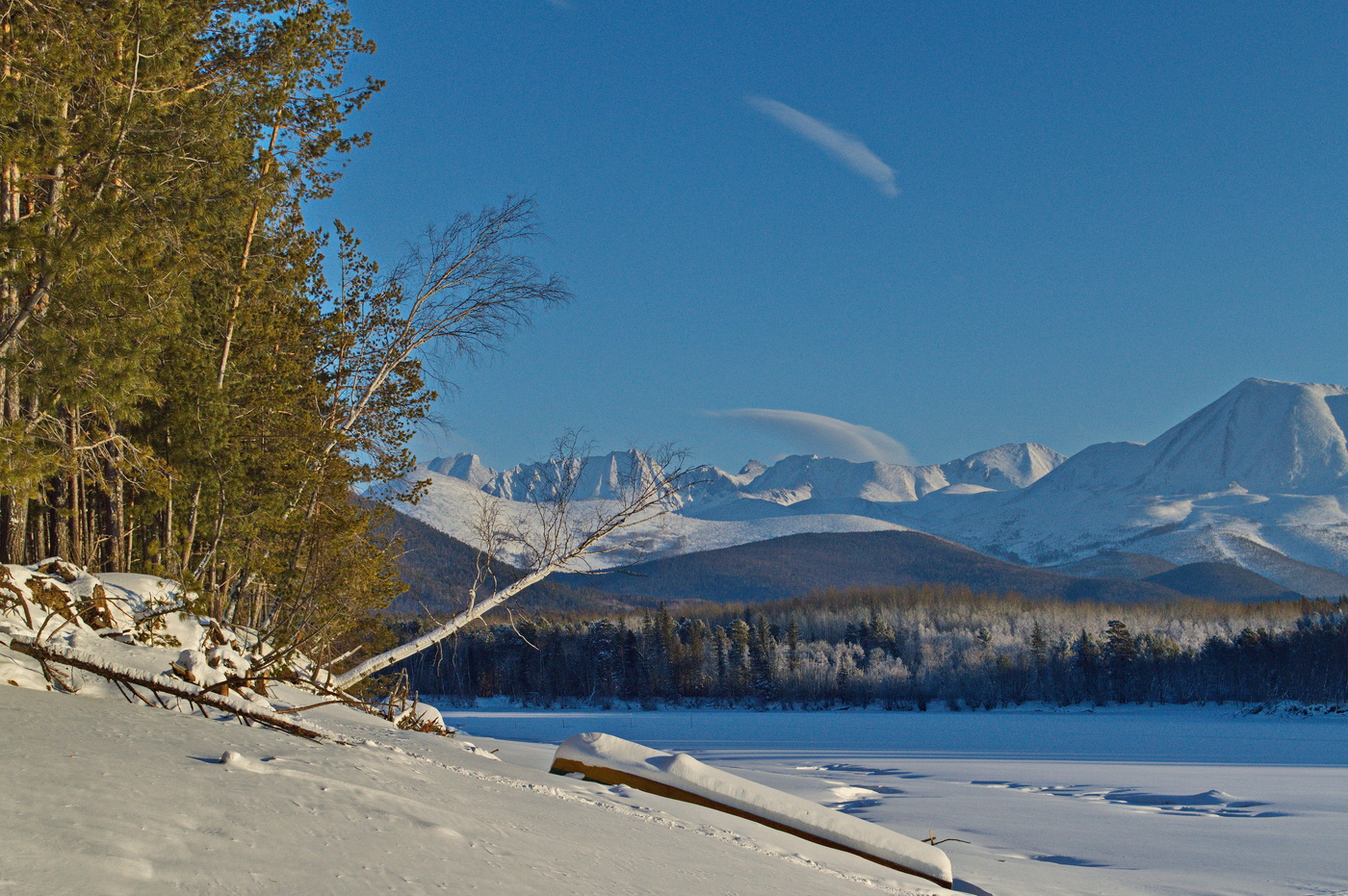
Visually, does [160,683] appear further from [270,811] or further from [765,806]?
[765,806]

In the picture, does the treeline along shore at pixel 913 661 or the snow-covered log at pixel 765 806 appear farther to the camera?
the treeline along shore at pixel 913 661

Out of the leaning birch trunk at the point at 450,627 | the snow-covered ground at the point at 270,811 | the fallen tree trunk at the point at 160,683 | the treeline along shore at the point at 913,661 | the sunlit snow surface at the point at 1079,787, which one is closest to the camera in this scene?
the snow-covered ground at the point at 270,811

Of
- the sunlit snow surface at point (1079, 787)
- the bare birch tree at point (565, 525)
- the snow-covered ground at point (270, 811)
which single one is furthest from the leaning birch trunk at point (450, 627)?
the snow-covered ground at point (270, 811)

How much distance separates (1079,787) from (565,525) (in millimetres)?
19672

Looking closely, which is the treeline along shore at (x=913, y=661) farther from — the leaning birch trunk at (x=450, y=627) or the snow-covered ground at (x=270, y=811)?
the snow-covered ground at (x=270, y=811)

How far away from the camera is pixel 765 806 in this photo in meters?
6.30

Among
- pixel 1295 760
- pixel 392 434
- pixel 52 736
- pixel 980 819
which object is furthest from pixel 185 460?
pixel 1295 760

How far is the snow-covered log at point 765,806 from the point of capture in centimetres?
607

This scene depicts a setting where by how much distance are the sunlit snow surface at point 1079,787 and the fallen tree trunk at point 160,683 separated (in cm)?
470

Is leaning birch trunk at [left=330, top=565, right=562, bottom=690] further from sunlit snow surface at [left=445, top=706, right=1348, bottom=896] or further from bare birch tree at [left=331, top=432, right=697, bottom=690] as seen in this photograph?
sunlit snow surface at [left=445, top=706, right=1348, bottom=896]

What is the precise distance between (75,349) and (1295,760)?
43.4 metres

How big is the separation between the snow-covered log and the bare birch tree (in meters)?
5.13

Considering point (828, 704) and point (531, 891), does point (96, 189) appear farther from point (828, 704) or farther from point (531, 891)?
point (828, 704)

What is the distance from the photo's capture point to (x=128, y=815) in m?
2.81
